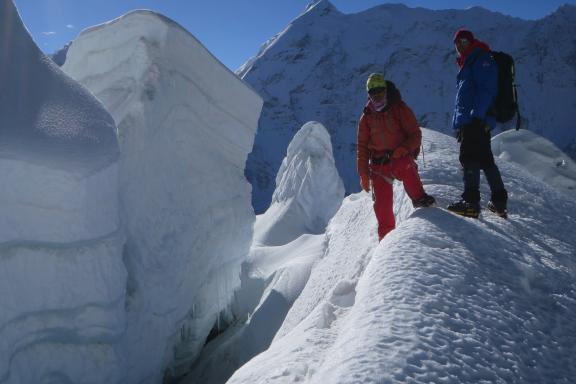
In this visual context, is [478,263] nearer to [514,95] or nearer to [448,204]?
[448,204]

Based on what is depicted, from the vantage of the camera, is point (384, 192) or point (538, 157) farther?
point (538, 157)

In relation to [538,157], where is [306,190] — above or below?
below

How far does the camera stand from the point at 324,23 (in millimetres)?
80875

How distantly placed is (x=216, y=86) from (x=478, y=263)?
6242mm

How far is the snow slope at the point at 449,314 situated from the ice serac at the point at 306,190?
49.1 ft

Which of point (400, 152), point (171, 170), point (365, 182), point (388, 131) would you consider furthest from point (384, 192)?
point (171, 170)

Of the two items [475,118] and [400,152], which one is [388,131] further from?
[475,118]

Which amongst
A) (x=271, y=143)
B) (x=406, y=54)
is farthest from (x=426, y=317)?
(x=406, y=54)

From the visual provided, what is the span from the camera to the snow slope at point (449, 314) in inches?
67.9

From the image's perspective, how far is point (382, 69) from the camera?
71.3 metres

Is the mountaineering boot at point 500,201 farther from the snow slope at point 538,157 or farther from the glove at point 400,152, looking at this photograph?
the snow slope at point 538,157

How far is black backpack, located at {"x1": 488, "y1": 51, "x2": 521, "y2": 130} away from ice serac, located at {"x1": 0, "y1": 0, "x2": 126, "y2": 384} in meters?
3.48

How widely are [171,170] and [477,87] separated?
4.83 m

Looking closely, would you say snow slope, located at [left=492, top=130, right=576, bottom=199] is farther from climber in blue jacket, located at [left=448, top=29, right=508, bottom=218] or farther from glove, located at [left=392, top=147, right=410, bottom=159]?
glove, located at [left=392, top=147, right=410, bottom=159]
